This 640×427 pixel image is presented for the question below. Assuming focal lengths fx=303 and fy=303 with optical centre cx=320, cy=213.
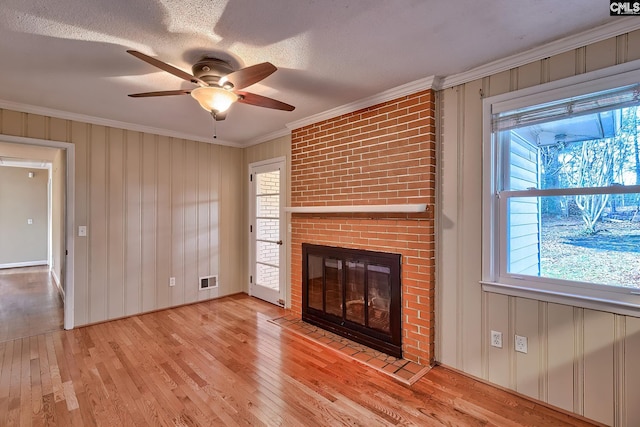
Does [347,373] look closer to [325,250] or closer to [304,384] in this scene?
[304,384]

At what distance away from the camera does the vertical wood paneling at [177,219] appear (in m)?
4.09

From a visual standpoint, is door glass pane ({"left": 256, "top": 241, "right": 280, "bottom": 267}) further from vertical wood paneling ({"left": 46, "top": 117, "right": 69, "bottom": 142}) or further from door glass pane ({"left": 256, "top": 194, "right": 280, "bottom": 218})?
vertical wood paneling ({"left": 46, "top": 117, "right": 69, "bottom": 142})

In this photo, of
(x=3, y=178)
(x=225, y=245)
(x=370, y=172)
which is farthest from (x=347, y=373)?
(x=3, y=178)

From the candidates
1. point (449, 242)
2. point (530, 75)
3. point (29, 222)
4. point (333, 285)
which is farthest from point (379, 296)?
point (29, 222)

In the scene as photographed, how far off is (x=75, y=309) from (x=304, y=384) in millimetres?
2827

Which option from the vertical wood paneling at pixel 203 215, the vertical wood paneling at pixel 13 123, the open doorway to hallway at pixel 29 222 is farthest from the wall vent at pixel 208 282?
the open doorway to hallway at pixel 29 222

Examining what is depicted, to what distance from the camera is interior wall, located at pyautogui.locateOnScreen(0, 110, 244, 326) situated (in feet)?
11.2

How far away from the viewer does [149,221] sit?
12.8 ft

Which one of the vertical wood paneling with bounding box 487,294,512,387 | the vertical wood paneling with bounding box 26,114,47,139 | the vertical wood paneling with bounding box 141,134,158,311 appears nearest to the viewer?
the vertical wood paneling with bounding box 487,294,512,387

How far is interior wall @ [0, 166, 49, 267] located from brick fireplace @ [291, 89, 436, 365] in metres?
7.27

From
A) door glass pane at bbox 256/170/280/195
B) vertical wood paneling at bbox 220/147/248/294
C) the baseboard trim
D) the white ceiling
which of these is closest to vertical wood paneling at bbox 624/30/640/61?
the white ceiling

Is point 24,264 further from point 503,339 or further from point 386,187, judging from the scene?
point 503,339

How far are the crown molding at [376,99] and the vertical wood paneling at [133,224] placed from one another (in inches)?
78.8

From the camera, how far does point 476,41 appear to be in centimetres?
192
